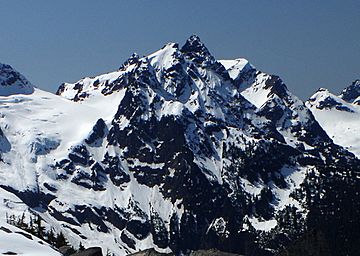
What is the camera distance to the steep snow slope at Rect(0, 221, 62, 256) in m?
68.6

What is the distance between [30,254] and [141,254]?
476 inches

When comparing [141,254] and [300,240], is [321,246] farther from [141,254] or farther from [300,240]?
[141,254]

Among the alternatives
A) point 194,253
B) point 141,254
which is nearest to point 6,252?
point 141,254

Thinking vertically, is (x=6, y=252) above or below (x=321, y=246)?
below

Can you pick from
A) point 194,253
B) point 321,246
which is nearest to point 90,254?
point 194,253

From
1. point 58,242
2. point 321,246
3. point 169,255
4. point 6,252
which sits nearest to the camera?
point 6,252

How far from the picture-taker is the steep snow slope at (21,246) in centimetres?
6864

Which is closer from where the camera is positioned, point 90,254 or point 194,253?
point 90,254

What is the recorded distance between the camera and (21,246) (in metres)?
71.0

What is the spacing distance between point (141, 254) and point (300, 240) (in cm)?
4173

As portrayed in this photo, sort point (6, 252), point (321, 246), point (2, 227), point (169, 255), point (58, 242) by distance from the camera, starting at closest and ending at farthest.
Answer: point (6, 252), point (169, 255), point (2, 227), point (321, 246), point (58, 242)

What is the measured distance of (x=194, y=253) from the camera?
7900 cm

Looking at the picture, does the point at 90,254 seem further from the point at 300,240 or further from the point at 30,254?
the point at 300,240

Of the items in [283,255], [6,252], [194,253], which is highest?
[283,255]
